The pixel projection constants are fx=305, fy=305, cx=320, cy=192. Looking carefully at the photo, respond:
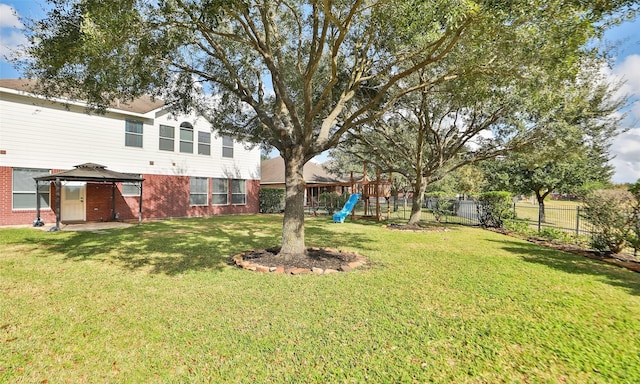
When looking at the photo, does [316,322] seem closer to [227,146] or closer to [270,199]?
[227,146]

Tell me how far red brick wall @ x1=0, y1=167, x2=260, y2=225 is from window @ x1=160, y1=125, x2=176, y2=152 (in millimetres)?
1709

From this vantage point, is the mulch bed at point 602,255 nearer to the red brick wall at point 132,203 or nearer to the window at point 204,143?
the red brick wall at point 132,203

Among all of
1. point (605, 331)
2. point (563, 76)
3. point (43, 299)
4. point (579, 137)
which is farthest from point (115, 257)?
point (579, 137)

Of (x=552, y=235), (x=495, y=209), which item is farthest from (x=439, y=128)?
(x=552, y=235)

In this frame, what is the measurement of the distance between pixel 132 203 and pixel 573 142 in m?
20.5

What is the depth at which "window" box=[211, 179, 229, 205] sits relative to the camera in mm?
19953

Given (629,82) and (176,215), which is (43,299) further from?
(629,82)

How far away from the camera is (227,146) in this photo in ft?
67.2

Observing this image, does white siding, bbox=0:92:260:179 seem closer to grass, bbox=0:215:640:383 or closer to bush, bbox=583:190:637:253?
grass, bbox=0:215:640:383

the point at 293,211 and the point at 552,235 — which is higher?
the point at 293,211

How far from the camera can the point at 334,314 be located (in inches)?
164

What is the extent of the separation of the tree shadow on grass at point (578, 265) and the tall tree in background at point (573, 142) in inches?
93.4

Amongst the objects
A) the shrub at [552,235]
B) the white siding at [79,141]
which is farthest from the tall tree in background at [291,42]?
the shrub at [552,235]

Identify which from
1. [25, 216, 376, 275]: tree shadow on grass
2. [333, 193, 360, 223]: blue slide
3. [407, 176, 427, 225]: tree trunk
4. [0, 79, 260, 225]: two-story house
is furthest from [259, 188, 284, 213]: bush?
[407, 176, 427, 225]: tree trunk
